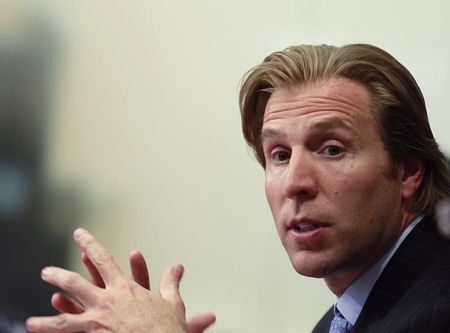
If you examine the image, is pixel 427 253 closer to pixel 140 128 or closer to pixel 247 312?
pixel 247 312

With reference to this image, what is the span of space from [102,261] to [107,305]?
78 millimetres

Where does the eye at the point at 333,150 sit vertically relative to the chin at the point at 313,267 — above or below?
above

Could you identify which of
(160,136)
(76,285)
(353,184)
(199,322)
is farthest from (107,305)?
(160,136)

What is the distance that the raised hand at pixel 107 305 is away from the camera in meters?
1.14

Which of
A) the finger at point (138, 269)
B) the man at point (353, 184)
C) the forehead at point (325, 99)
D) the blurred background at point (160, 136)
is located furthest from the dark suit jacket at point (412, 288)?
the blurred background at point (160, 136)

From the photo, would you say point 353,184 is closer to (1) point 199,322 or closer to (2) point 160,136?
(1) point 199,322

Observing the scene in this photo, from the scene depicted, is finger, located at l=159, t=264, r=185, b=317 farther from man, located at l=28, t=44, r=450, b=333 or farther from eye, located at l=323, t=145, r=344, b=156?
eye, located at l=323, t=145, r=344, b=156

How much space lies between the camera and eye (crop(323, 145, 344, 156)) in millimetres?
1399

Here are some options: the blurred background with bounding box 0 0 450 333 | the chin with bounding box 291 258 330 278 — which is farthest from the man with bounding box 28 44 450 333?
the blurred background with bounding box 0 0 450 333

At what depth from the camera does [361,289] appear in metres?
1.40

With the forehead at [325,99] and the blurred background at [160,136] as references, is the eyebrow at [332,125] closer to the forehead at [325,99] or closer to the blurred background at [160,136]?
the forehead at [325,99]

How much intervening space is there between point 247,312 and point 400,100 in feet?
3.16

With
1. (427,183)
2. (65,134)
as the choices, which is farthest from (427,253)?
(65,134)

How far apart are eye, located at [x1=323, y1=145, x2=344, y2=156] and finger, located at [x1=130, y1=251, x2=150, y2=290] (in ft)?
1.20
